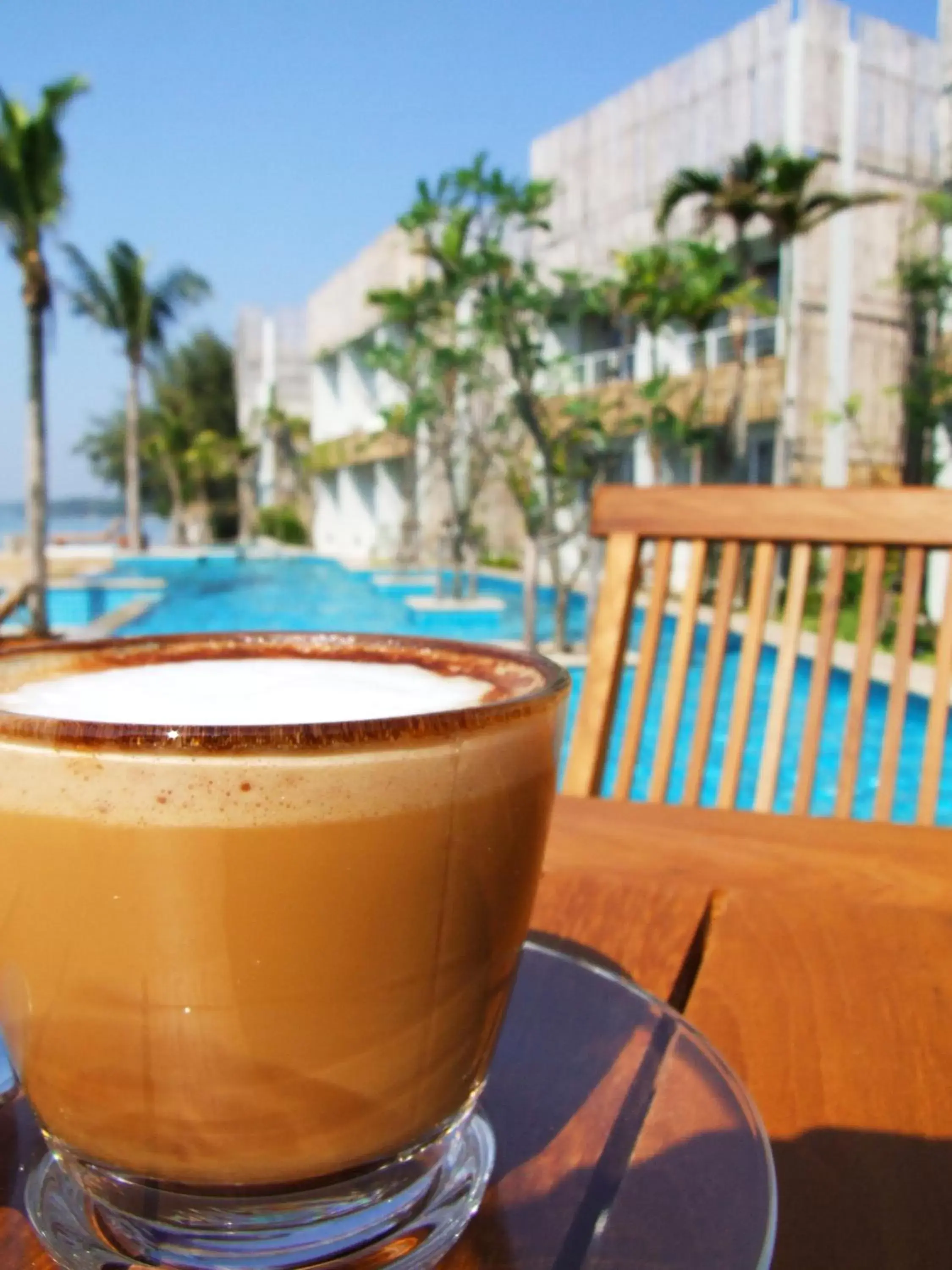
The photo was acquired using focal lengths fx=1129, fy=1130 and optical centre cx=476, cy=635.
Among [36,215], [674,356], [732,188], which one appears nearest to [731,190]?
[732,188]

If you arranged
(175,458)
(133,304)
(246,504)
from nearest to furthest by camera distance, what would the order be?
(133,304) → (175,458) → (246,504)

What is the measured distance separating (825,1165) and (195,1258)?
213 mm

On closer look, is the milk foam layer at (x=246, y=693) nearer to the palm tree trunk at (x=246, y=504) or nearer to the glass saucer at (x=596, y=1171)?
the glass saucer at (x=596, y=1171)

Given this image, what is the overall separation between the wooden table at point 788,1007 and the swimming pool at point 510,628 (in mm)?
132

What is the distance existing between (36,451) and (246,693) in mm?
12152

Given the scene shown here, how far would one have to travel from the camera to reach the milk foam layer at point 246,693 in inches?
13.8

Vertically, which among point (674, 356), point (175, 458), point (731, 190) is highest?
point (731, 190)

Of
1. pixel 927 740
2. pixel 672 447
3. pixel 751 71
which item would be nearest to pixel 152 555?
pixel 672 447

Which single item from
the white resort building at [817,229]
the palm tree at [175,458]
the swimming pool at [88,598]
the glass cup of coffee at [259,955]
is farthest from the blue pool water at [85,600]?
the glass cup of coffee at [259,955]

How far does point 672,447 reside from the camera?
12008 millimetres

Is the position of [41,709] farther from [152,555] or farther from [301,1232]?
[152,555]

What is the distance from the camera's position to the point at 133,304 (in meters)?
18.1

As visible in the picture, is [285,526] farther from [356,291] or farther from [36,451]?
[36,451]

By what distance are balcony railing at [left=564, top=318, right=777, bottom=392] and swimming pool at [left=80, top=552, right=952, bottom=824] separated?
2502 mm
